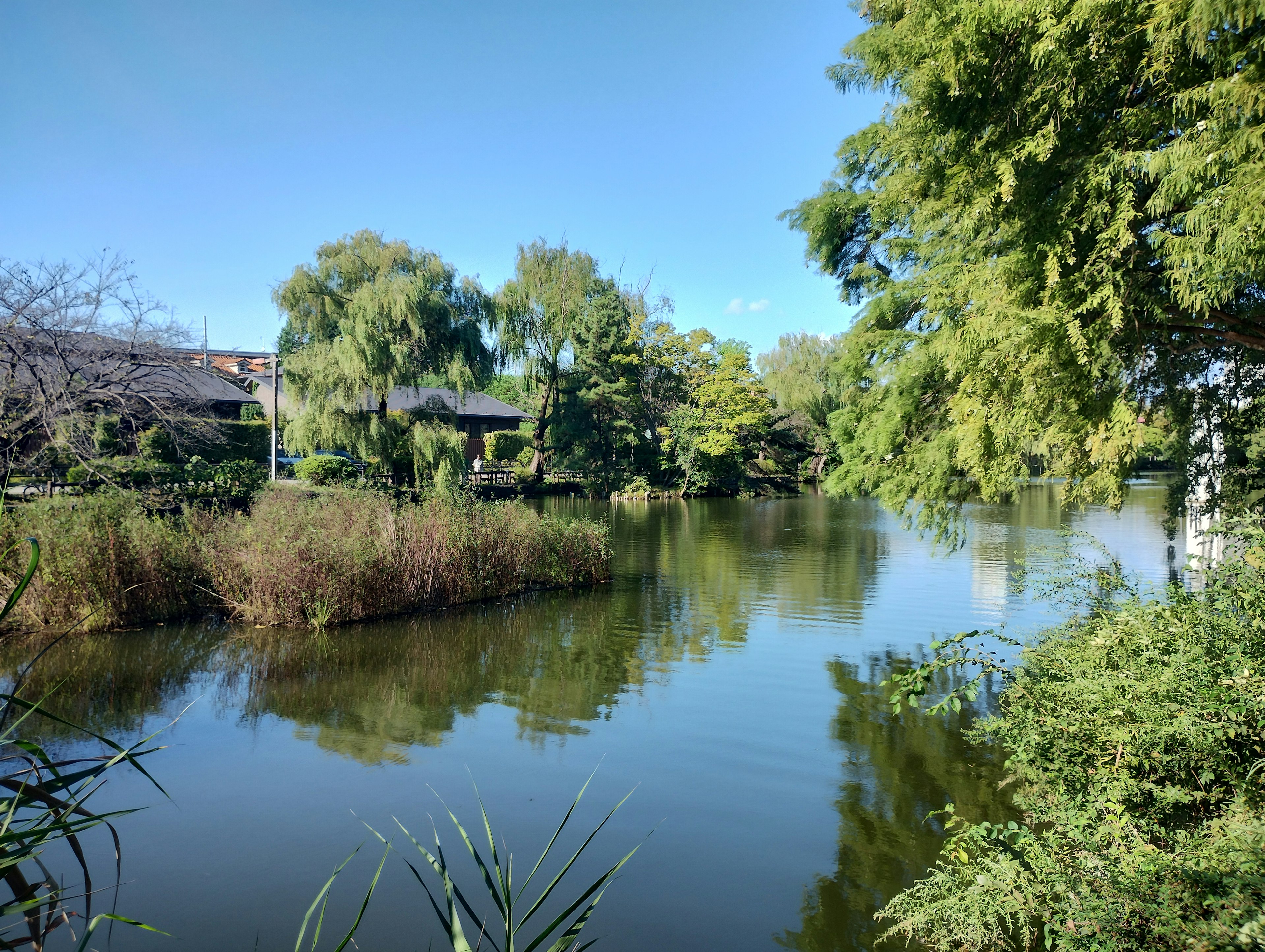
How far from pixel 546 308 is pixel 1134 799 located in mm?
36897

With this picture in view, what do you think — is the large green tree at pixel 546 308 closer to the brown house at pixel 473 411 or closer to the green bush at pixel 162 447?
the brown house at pixel 473 411

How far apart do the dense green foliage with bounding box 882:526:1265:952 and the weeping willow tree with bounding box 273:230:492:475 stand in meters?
23.4

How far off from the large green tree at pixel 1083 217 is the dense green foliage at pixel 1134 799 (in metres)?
1.79

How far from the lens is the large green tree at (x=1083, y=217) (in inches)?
196

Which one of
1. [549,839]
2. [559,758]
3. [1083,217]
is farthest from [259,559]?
[1083,217]

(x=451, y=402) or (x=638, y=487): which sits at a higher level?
(x=451, y=402)

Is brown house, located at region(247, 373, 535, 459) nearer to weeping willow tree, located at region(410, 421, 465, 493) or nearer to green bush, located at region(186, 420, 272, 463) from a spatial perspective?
green bush, located at region(186, 420, 272, 463)

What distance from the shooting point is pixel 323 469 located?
28.6 metres

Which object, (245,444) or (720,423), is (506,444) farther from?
(245,444)

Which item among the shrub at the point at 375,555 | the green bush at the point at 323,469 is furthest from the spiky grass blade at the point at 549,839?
the green bush at the point at 323,469

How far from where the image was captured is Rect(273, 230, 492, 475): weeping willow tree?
999 inches

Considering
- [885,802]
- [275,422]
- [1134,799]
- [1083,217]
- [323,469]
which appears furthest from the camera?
[323,469]

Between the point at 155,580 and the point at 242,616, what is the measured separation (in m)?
1.26

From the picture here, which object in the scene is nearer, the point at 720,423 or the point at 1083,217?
the point at 1083,217
